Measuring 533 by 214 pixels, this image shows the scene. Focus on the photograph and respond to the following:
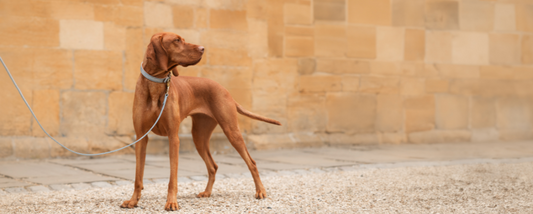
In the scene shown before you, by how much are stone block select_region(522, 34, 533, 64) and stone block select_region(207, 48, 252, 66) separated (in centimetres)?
554

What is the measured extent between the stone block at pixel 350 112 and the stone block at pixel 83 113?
359cm

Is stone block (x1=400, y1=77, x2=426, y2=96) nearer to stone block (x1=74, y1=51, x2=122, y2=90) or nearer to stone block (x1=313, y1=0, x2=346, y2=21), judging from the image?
stone block (x1=313, y1=0, x2=346, y2=21)

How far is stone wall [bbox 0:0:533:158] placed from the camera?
7.11 m

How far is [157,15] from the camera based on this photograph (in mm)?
7699

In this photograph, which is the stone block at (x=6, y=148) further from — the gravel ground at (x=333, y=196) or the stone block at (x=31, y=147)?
the gravel ground at (x=333, y=196)

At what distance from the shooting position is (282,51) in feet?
28.2

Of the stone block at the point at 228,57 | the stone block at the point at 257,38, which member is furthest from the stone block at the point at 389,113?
the stone block at the point at 228,57

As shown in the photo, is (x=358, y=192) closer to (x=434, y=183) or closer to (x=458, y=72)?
(x=434, y=183)

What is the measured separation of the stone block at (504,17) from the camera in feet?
33.3

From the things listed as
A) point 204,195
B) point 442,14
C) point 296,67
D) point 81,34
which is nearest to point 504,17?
point 442,14

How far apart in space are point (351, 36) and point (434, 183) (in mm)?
4205

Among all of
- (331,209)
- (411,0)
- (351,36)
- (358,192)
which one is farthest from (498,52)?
(331,209)

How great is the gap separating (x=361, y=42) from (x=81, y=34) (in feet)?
14.8

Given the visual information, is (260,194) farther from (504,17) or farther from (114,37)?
(504,17)
